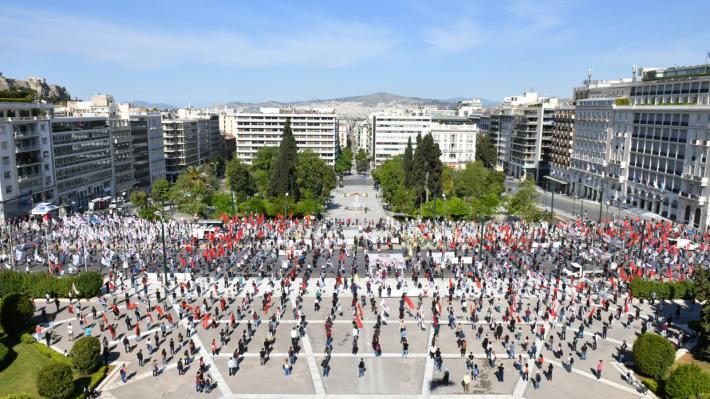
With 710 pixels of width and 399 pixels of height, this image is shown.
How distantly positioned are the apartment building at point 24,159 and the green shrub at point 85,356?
47.5 metres

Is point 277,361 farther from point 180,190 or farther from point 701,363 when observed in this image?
point 180,190

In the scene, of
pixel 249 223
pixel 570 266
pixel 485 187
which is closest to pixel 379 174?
pixel 485 187

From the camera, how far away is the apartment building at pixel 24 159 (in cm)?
6656

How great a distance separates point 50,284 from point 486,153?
357 feet

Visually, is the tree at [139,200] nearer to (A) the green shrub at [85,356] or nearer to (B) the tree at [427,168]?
(B) the tree at [427,168]

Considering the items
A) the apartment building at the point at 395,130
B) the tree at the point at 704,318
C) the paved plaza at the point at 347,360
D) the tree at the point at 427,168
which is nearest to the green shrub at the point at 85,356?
the paved plaza at the point at 347,360

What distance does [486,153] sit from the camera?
131250 millimetres

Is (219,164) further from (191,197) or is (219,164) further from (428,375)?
(428,375)

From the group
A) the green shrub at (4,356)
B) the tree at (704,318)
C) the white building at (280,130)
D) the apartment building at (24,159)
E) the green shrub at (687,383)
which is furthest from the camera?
the white building at (280,130)

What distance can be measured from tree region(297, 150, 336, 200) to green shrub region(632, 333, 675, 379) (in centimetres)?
5608

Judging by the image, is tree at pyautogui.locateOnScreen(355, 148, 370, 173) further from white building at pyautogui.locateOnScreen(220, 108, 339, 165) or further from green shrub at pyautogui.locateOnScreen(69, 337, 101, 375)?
green shrub at pyautogui.locateOnScreen(69, 337, 101, 375)

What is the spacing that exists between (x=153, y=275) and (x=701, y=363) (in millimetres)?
40099

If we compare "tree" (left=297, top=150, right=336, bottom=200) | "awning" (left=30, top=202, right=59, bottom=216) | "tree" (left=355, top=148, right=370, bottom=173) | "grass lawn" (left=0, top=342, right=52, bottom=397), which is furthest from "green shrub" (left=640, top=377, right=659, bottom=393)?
"tree" (left=355, top=148, right=370, bottom=173)

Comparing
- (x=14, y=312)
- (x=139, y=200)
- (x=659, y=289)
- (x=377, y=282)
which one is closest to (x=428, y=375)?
(x=377, y=282)
